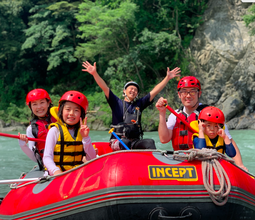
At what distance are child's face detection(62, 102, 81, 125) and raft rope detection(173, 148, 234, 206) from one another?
937mm

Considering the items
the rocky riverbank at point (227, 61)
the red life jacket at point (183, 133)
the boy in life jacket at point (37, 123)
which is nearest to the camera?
the red life jacket at point (183, 133)

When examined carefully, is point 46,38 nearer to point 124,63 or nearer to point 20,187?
point 124,63

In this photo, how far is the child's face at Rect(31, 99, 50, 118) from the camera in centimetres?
333

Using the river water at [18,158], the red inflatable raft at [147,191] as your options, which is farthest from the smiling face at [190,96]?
the river water at [18,158]

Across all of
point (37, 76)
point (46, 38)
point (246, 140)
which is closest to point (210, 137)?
point (246, 140)

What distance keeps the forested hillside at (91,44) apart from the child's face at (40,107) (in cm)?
1162

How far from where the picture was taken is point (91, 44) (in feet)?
A: 52.6

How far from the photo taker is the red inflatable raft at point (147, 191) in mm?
2059

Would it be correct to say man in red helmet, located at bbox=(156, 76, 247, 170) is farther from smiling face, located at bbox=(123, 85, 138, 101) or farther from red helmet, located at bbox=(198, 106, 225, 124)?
smiling face, located at bbox=(123, 85, 138, 101)

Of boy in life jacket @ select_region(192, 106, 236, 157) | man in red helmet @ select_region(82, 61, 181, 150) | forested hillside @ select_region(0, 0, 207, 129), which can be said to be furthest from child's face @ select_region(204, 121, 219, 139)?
forested hillside @ select_region(0, 0, 207, 129)

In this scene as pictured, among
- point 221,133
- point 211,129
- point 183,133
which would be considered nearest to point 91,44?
point 183,133

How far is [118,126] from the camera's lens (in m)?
3.53

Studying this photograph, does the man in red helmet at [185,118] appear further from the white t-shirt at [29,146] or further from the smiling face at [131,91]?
the white t-shirt at [29,146]

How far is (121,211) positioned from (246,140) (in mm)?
9064
